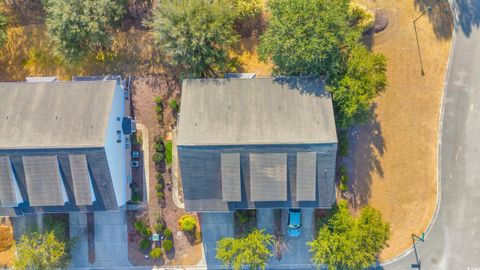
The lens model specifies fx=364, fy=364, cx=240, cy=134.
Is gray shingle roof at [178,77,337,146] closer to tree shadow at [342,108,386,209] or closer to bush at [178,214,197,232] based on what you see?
tree shadow at [342,108,386,209]

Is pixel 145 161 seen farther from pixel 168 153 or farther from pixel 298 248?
pixel 298 248

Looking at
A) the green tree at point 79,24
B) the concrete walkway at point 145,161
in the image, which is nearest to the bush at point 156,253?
the concrete walkway at point 145,161

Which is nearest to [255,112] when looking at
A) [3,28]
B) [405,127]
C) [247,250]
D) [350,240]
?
[247,250]

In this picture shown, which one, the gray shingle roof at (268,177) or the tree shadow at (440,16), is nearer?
the gray shingle roof at (268,177)

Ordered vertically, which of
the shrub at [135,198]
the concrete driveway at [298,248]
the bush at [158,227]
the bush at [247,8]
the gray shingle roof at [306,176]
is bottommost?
the concrete driveway at [298,248]

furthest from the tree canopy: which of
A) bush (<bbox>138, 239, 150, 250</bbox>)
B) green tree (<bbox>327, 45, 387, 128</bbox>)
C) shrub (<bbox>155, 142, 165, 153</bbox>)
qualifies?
bush (<bbox>138, 239, 150, 250</bbox>)

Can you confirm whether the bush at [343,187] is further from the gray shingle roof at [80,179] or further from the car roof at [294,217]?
the gray shingle roof at [80,179]
